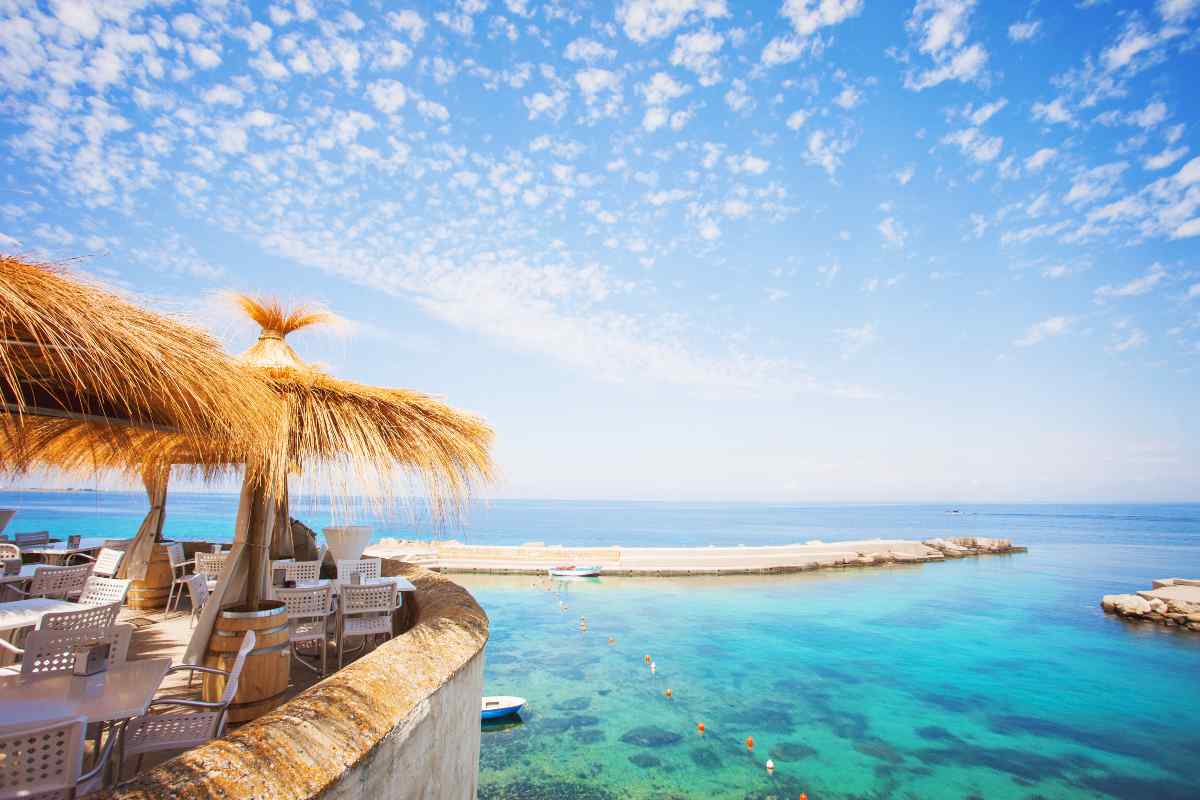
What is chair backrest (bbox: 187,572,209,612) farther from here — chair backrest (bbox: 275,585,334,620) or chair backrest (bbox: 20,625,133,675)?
chair backrest (bbox: 20,625,133,675)

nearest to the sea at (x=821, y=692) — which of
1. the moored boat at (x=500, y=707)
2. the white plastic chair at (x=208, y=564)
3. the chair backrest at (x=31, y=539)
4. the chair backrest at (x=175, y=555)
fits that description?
the moored boat at (x=500, y=707)

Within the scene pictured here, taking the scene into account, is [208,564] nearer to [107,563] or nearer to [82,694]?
[107,563]

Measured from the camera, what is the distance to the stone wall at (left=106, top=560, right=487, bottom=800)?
193 centimetres

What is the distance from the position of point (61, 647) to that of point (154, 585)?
6.47 m

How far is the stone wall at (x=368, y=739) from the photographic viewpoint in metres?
1.93

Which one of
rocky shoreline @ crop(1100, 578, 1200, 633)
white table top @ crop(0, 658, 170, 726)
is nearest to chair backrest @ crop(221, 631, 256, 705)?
white table top @ crop(0, 658, 170, 726)

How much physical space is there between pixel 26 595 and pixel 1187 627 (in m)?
41.1

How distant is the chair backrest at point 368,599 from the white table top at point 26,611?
7.42 ft

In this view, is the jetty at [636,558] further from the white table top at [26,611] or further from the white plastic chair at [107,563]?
the white table top at [26,611]

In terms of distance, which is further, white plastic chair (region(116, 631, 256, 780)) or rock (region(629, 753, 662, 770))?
rock (region(629, 753, 662, 770))

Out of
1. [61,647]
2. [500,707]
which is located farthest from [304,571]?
[500,707]

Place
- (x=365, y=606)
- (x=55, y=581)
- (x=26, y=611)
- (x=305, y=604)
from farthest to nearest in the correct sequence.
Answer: (x=55, y=581)
(x=365, y=606)
(x=305, y=604)
(x=26, y=611)

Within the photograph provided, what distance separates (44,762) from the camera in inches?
93.0

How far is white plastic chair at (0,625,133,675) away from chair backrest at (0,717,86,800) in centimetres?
121
